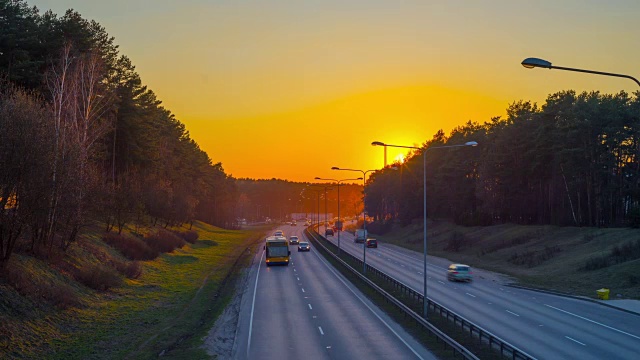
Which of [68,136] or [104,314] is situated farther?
[68,136]

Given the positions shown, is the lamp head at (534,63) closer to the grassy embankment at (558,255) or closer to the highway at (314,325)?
A: the highway at (314,325)

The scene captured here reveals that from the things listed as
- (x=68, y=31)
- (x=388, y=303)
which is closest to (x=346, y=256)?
(x=388, y=303)

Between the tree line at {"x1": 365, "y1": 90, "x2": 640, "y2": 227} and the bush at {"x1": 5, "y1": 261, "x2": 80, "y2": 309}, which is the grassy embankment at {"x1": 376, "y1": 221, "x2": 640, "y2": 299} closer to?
the tree line at {"x1": 365, "y1": 90, "x2": 640, "y2": 227}

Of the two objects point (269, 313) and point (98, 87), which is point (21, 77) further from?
point (269, 313)

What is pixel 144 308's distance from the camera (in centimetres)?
3688

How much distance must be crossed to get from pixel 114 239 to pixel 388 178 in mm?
112065

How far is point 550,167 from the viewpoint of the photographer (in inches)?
3324

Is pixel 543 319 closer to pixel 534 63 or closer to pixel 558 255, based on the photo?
pixel 534 63

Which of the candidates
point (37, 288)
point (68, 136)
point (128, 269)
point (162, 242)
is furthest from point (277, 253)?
point (37, 288)

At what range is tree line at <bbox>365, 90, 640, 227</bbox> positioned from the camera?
234 feet

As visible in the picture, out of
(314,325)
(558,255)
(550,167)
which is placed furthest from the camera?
(550,167)

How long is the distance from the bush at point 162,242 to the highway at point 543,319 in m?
28.3

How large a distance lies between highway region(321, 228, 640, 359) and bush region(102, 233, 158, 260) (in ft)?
81.9

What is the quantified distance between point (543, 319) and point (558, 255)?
3343 cm
